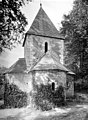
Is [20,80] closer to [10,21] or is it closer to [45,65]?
[45,65]

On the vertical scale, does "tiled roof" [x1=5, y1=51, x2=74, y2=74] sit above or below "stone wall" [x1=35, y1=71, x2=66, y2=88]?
above

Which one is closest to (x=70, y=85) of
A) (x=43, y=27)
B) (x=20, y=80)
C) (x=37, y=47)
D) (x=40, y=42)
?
(x=20, y=80)

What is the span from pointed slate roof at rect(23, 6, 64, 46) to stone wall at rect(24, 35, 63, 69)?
55 cm

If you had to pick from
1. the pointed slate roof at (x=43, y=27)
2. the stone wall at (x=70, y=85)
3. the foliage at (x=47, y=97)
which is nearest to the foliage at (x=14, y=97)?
the foliage at (x=47, y=97)

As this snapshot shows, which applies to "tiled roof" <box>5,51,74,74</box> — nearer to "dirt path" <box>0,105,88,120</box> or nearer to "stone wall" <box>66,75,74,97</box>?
"stone wall" <box>66,75,74,97</box>

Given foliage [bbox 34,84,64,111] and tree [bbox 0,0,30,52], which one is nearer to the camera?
tree [bbox 0,0,30,52]

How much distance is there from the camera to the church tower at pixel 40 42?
17.1 meters

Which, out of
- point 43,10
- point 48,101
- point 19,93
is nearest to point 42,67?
point 48,101

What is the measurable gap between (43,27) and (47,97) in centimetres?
979

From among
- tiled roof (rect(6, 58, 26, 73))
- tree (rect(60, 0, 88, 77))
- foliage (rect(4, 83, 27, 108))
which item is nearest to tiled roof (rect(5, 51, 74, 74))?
tiled roof (rect(6, 58, 26, 73))

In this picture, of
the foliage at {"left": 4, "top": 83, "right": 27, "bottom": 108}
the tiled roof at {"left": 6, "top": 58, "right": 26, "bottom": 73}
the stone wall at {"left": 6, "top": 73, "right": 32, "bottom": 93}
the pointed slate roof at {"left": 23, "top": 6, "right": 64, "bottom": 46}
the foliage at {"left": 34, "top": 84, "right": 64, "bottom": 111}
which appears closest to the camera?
the foliage at {"left": 34, "top": 84, "right": 64, "bottom": 111}

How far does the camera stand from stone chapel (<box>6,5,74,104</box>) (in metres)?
14.3

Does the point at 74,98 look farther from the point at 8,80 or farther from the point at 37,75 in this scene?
the point at 8,80

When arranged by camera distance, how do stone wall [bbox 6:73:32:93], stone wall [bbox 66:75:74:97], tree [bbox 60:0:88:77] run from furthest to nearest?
tree [bbox 60:0:88:77], stone wall [bbox 66:75:74:97], stone wall [bbox 6:73:32:93]
